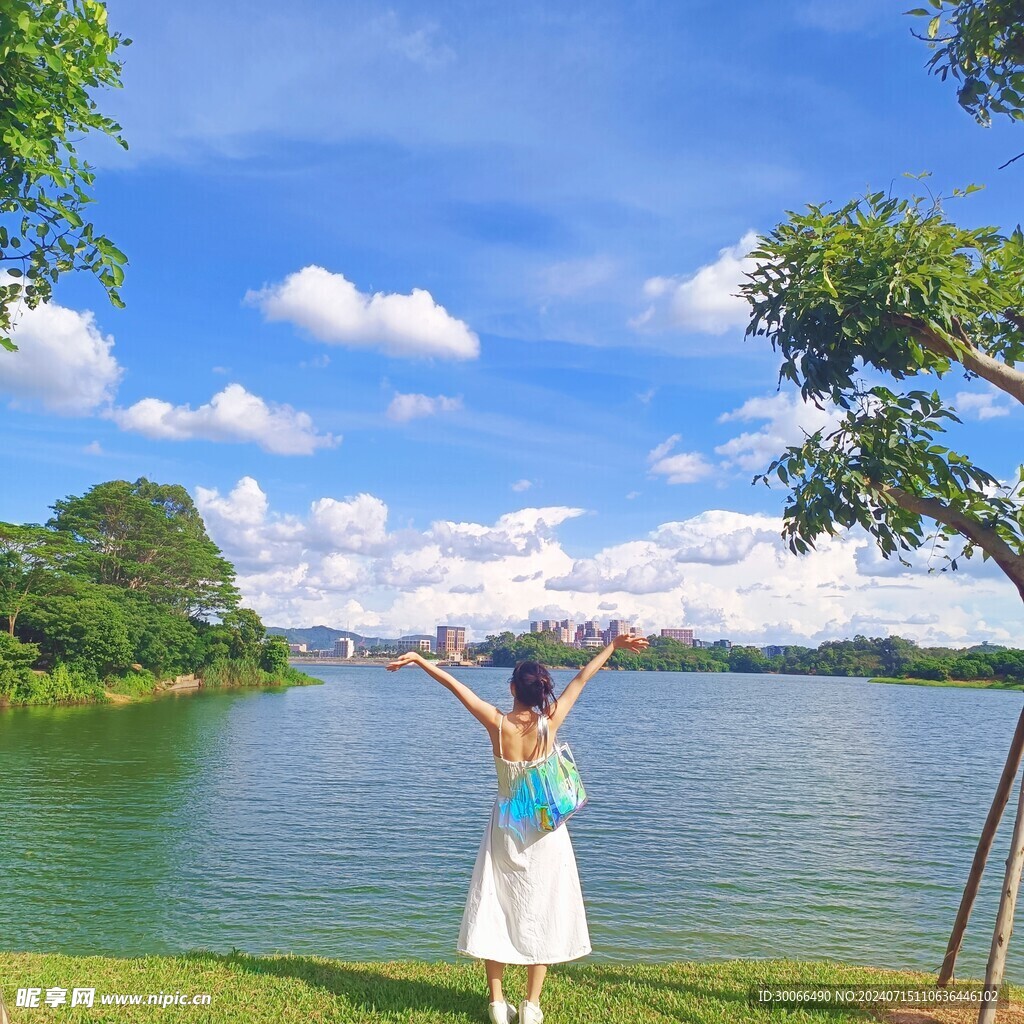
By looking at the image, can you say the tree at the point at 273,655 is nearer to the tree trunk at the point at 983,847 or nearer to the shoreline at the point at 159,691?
the shoreline at the point at 159,691

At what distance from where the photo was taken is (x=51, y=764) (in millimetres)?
21953

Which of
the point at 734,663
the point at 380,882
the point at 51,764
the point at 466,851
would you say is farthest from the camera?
the point at 734,663

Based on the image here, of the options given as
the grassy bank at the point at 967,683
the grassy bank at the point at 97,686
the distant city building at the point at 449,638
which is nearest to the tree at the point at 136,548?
the grassy bank at the point at 97,686

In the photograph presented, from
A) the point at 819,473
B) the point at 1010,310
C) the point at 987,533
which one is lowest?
the point at 987,533

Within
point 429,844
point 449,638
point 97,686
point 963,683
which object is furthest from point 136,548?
point 449,638

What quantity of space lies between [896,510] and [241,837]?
42.7ft

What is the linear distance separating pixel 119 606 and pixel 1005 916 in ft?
157

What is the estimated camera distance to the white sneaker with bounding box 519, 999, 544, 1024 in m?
4.73

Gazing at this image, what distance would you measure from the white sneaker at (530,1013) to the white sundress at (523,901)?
243 mm

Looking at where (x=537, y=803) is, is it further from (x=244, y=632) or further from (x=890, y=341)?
(x=244, y=632)

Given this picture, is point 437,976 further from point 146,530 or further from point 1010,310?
point 146,530

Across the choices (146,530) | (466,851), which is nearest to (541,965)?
(466,851)

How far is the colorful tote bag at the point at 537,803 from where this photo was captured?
15.5 feet

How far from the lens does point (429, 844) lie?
14.7m
